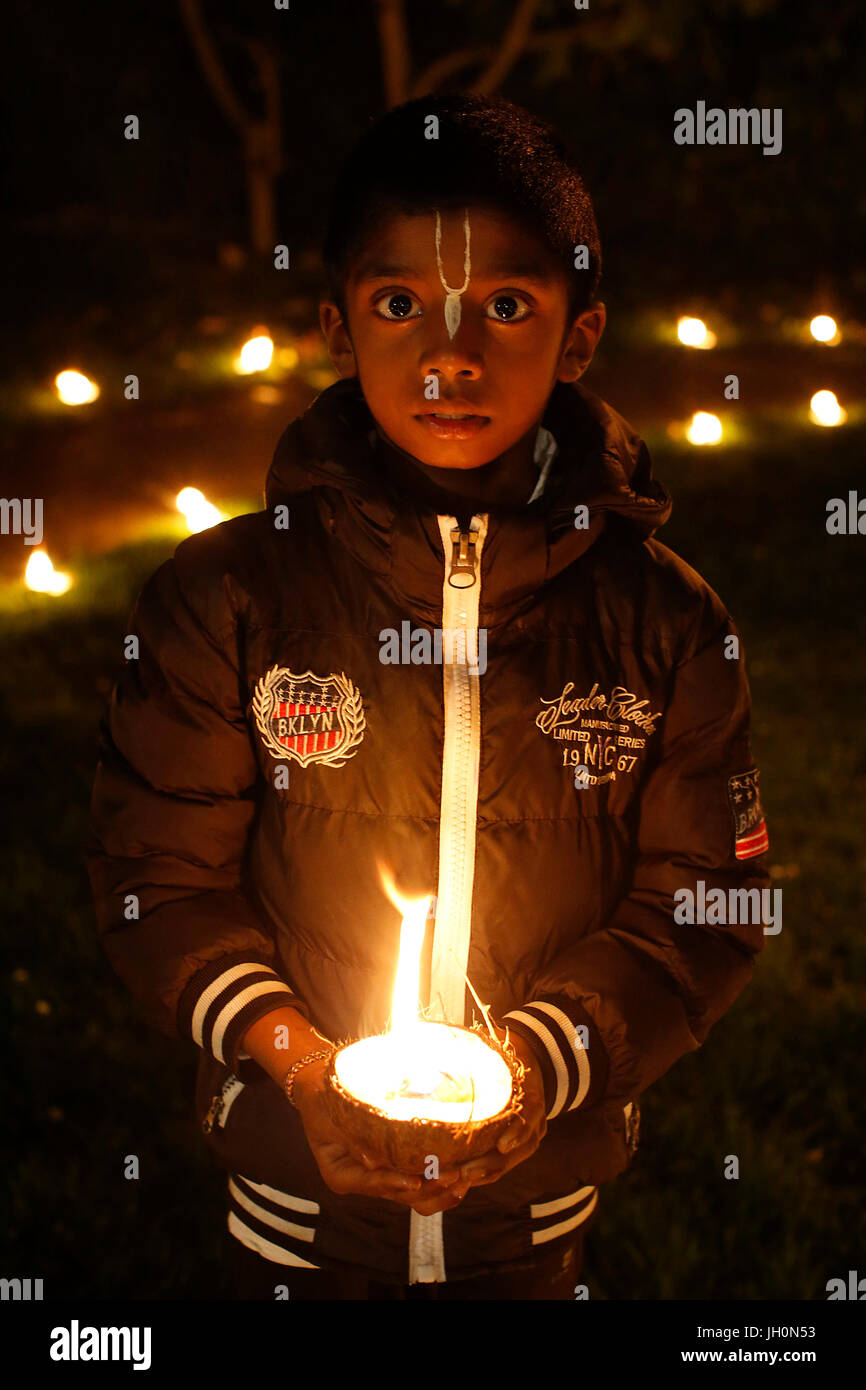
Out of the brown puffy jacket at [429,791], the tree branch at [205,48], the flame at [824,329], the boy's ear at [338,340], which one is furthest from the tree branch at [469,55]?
the brown puffy jacket at [429,791]

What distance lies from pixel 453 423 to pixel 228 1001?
3.08ft

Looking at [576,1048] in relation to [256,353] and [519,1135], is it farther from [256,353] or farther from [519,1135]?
[256,353]

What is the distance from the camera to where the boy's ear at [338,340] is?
225 centimetres

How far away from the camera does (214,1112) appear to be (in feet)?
7.59

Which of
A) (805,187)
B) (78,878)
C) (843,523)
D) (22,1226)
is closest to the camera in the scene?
(22,1226)

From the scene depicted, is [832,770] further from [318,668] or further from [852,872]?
[318,668]

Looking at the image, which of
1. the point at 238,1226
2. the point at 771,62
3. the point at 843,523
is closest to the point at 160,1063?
the point at 238,1226

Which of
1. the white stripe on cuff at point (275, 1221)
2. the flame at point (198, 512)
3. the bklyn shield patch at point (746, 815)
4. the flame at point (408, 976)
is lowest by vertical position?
the white stripe on cuff at point (275, 1221)

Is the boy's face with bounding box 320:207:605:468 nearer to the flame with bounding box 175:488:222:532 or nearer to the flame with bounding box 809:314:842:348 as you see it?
the flame with bounding box 175:488:222:532

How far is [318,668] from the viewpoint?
2203 mm

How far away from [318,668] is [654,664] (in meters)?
0.53

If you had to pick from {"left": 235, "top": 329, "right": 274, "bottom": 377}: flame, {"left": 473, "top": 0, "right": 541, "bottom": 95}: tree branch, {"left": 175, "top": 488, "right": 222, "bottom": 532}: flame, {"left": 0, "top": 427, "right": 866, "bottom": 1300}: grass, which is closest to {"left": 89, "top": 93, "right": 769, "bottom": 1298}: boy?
{"left": 175, "top": 488, "right": 222, "bottom": 532}: flame

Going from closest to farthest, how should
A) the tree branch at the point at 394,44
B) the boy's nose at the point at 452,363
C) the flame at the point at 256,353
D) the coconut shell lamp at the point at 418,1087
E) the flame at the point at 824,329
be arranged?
the coconut shell lamp at the point at 418,1087
the boy's nose at the point at 452,363
the flame at the point at 256,353
the flame at the point at 824,329
the tree branch at the point at 394,44

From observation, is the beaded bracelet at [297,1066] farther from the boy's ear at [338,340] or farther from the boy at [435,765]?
the boy's ear at [338,340]
